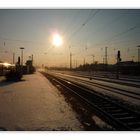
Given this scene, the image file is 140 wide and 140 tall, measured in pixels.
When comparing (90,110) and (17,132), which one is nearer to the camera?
(17,132)

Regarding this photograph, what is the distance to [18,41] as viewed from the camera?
7.17m

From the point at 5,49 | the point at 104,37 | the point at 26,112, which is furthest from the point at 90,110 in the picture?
the point at 5,49

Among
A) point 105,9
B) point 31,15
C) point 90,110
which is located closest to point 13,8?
point 31,15

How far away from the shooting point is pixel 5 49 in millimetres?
7660

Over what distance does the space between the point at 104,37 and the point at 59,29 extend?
134 centimetres

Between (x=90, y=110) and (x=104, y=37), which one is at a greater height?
(x=104, y=37)

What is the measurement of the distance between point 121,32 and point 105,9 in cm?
125

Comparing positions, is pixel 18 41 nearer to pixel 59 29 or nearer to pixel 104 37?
pixel 59 29

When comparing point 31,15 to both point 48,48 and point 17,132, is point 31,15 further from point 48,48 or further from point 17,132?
point 17,132
